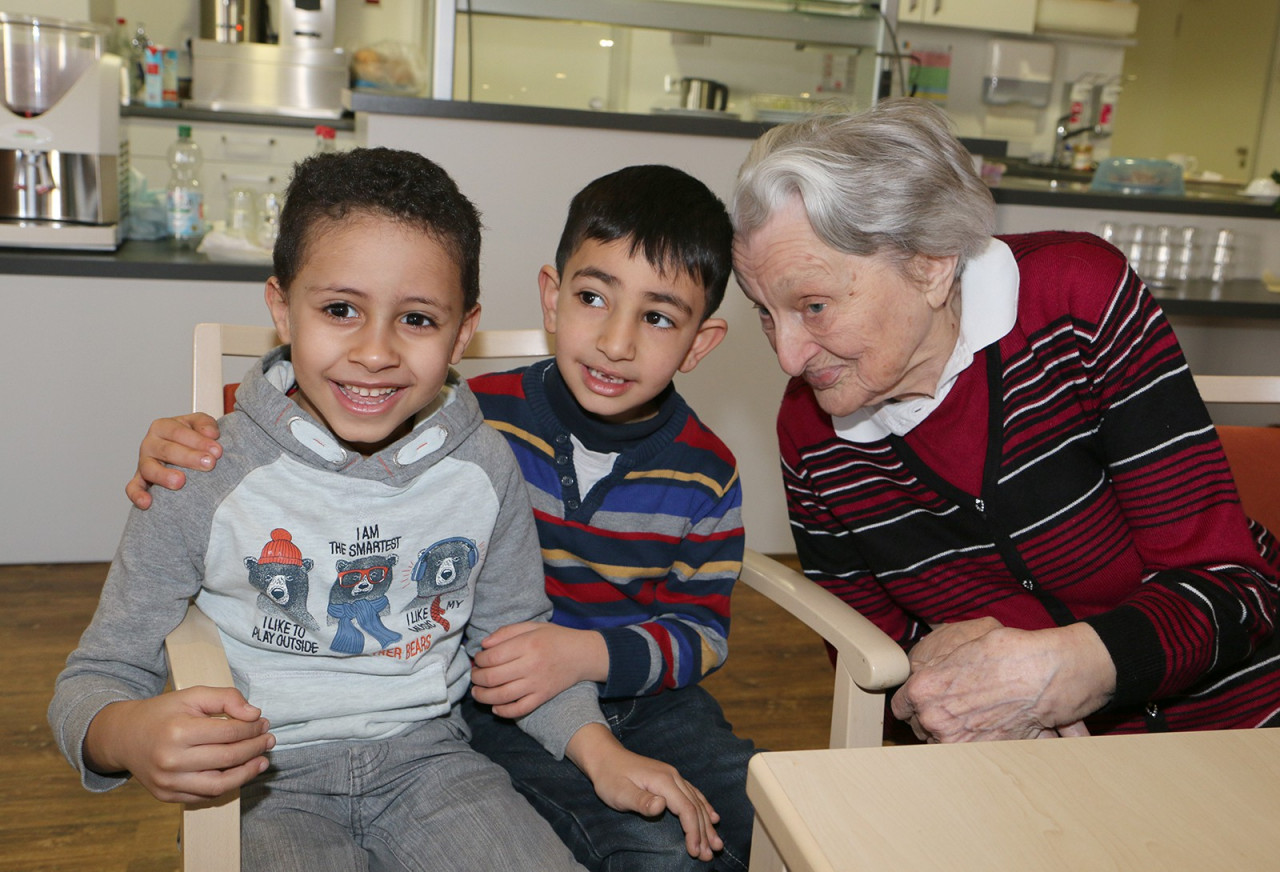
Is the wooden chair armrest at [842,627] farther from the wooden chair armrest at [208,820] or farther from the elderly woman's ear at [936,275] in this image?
the wooden chair armrest at [208,820]

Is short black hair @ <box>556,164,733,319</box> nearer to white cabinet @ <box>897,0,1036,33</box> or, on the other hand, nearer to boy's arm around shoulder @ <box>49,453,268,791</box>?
boy's arm around shoulder @ <box>49,453,268,791</box>

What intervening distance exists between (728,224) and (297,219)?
0.51 metres

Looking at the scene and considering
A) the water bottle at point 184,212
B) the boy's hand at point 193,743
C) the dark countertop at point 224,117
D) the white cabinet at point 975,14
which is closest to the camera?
the boy's hand at point 193,743

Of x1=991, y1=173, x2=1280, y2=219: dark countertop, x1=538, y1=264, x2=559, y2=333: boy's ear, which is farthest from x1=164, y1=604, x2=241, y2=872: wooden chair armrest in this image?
x1=991, y1=173, x2=1280, y2=219: dark countertop

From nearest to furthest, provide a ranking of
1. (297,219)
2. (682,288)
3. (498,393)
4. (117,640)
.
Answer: (117,640) < (297,219) < (682,288) < (498,393)

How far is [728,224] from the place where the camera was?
1343 mm

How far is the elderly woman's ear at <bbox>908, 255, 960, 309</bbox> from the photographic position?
4.04 ft

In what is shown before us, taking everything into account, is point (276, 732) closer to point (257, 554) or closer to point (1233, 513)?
point (257, 554)

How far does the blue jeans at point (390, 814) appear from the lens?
3.31 feet

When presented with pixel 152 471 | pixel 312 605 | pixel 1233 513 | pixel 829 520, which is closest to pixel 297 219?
pixel 152 471

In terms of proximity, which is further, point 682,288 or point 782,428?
point 782,428

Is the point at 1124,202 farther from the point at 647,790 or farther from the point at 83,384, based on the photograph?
the point at 83,384

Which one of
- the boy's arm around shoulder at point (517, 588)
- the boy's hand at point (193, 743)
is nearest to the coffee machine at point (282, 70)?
the boy's arm around shoulder at point (517, 588)

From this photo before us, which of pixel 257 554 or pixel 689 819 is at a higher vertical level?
pixel 257 554
